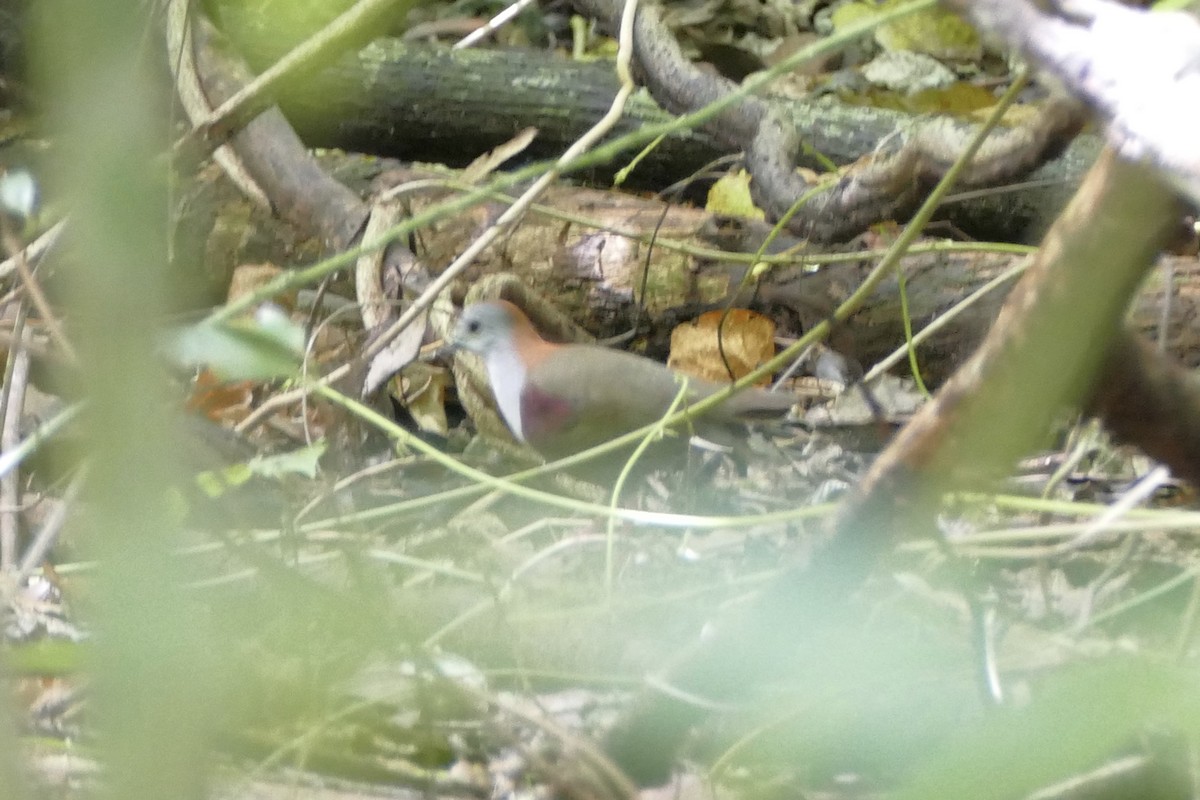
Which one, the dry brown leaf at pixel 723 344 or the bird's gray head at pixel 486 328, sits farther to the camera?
the dry brown leaf at pixel 723 344

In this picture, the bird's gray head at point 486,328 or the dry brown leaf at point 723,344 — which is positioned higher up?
the bird's gray head at point 486,328

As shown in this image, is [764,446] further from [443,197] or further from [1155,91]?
[1155,91]

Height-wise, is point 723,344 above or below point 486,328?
below

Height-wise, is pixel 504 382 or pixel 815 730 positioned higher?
pixel 815 730

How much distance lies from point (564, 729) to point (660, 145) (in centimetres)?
221

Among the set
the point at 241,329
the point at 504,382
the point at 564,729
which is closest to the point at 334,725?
the point at 564,729

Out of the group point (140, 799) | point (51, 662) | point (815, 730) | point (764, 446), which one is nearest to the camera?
point (140, 799)

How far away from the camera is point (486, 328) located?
2.24 m

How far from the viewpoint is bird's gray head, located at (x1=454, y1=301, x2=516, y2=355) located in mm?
2232

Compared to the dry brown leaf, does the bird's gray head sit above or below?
above

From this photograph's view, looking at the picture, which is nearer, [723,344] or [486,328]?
[486,328]

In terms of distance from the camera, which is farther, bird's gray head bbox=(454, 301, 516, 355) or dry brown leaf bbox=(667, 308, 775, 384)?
dry brown leaf bbox=(667, 308, 775, 384)

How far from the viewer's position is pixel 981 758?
1.31 feet

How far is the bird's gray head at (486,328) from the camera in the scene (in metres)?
2.23
